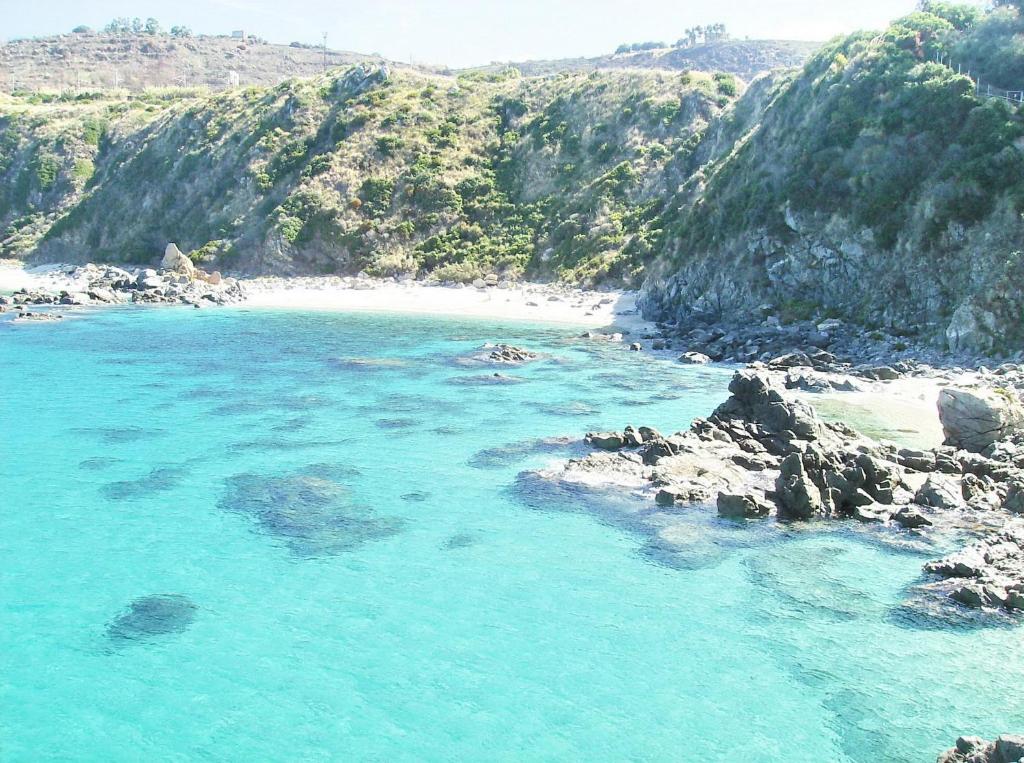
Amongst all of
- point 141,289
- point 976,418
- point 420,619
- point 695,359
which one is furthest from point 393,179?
point 420,619

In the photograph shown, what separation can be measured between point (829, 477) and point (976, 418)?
7333 millimetres

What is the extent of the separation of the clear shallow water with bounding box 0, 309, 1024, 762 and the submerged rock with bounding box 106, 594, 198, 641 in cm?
18

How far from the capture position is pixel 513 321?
66.2 metres

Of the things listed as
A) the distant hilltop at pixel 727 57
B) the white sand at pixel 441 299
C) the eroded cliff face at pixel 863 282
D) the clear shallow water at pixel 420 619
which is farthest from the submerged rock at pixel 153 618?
the distant hilltop at pixel 727 57

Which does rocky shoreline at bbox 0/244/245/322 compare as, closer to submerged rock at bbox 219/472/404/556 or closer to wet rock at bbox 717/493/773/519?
submerged rock at bbox 219/472/404/556

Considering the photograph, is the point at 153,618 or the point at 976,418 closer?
the point at 153,618

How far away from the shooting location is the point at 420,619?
A: 19516mm

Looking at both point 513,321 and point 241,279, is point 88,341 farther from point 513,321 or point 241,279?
point 241,279

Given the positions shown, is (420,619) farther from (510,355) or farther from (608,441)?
(510,355)

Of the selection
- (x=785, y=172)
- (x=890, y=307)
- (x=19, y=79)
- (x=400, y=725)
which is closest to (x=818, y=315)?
(x=890, y=307)

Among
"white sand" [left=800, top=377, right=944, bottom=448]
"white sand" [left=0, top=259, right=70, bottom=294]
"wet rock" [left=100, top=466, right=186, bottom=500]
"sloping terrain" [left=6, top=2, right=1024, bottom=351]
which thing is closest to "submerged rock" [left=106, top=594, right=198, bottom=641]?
"wet rock" [left=100, top=466, right=186, bottom=500]

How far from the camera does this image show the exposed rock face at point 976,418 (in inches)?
1164

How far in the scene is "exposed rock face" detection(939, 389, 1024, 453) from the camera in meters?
29.6

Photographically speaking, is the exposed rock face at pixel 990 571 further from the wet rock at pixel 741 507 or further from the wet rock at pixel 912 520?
the wet rock at pixel 741 507
